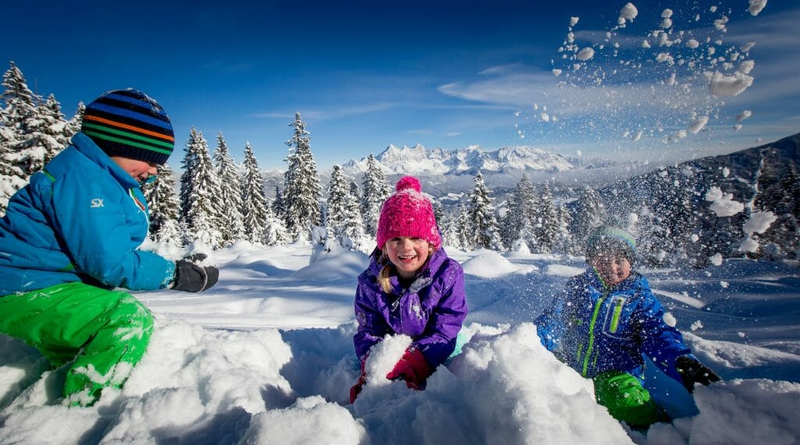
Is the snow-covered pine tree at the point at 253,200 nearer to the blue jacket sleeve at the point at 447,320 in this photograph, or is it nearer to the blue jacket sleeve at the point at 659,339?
the blue jacket sleeve at the point at 447,320

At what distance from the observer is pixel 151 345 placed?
2057 millimetres

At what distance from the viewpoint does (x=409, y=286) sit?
2.42m

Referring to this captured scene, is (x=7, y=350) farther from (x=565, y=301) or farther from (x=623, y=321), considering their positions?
(x=623, y=321)

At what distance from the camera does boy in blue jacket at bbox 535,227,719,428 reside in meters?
2.12

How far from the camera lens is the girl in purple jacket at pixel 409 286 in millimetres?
2412

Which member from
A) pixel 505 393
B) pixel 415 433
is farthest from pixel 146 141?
pixel 505 393

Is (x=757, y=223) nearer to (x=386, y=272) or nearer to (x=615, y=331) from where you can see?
(x=615, y=331)

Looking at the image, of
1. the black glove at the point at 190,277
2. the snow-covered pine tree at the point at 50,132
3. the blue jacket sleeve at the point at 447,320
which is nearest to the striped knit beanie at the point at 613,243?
the blue jacket sleeve at the point at 447,320

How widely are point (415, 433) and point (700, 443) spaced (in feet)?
3.41

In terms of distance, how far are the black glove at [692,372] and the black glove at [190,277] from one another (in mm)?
2995

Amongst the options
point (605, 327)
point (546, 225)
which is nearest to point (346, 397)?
point (605, 327)

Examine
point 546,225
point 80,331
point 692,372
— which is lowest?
point 546,225

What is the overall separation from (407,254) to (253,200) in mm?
31194

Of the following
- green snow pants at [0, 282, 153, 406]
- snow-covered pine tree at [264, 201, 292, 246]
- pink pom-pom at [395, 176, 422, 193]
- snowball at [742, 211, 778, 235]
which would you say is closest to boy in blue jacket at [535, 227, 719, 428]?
snowball at [742, 211, 778, 235]
